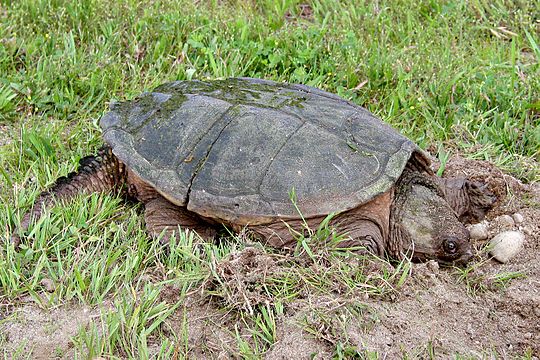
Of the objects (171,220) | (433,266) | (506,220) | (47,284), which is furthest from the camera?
(506,220)

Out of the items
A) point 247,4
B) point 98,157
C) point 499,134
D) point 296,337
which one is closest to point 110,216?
point 98,157

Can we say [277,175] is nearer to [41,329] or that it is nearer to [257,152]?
[257,152]

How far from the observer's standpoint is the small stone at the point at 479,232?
3318 millimetres

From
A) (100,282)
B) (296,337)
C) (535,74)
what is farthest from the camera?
(535,74)

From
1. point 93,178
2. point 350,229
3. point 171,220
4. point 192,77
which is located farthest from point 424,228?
point 192,77

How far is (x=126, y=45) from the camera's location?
15.8 ft

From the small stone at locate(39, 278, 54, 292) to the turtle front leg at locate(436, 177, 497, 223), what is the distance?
1926 millimetres

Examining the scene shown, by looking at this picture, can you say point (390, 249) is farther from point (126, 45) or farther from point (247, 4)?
point (247, 4)

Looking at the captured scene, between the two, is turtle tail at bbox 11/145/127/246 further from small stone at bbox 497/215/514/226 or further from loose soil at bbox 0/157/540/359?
small stone at bbox 497/215/514/226

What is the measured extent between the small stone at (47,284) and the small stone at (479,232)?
1991mm

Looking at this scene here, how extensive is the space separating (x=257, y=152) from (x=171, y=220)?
0.54 metres

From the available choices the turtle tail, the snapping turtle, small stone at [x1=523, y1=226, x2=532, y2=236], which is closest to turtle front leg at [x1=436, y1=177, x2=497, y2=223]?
the snapping turtle

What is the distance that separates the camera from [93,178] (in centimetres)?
345

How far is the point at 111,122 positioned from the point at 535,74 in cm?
289
